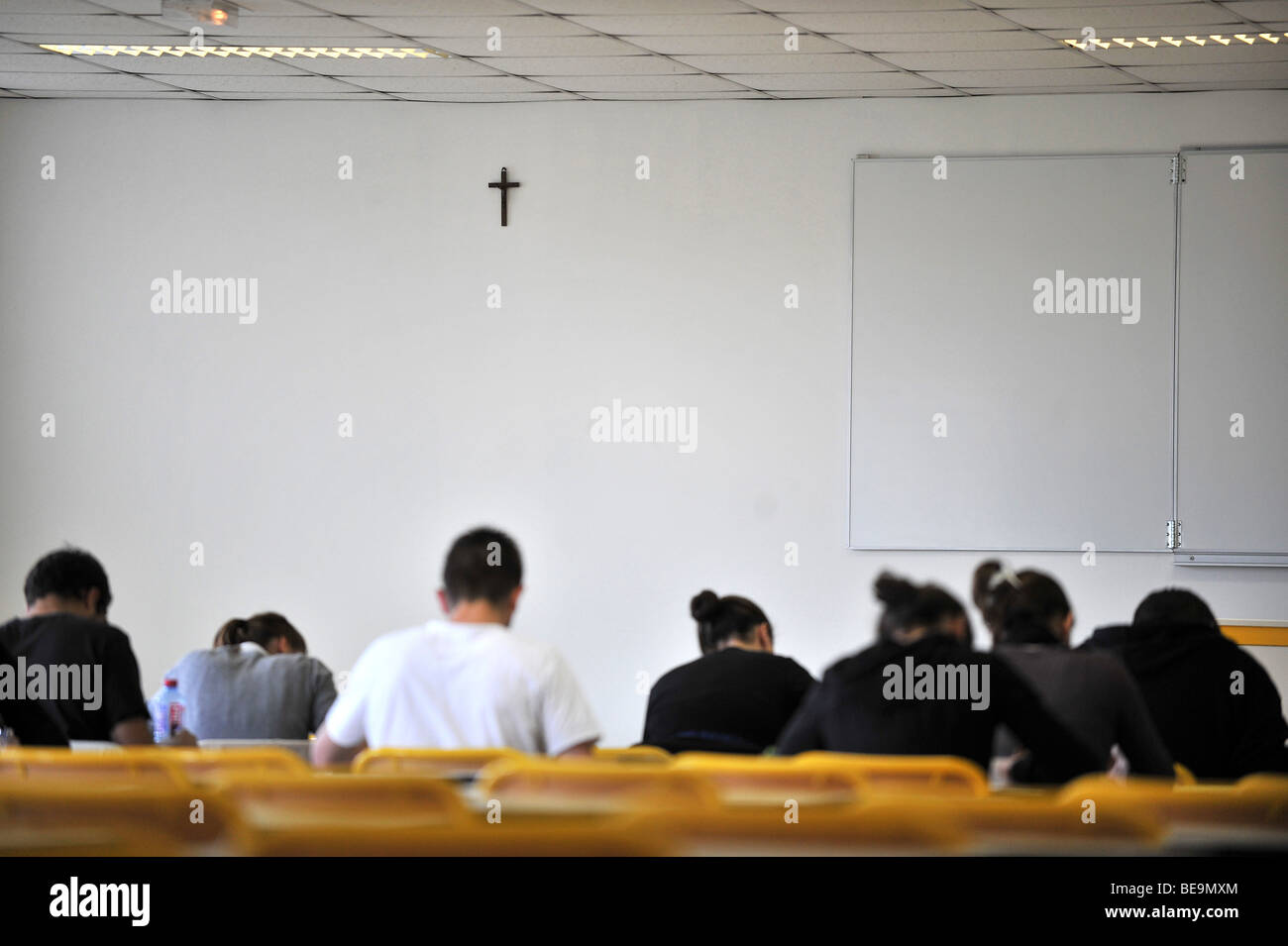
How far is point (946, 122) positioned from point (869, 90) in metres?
0.42

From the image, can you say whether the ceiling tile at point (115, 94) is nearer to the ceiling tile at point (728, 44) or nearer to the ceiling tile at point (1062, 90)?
the ceiling tile at point (728, 44)

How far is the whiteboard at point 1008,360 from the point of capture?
657 centimetres

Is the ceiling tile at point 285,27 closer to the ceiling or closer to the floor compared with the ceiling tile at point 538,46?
closer to the ceiling

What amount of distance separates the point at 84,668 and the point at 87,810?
143 centimetres

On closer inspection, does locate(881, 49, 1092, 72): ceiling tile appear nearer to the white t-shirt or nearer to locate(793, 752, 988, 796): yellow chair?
the white t-shirt

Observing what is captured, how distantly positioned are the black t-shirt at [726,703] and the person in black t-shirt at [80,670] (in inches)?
53.4

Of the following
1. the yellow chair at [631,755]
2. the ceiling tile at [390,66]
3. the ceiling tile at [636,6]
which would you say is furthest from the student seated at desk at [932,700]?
the ceiling tile at [390,66]

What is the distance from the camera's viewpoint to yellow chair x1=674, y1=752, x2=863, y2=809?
2100mm

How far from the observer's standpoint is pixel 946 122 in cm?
673

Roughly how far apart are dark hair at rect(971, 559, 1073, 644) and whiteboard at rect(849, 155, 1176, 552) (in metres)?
3.17

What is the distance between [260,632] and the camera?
475 centimetres

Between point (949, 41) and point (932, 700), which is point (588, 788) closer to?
point (932, 700)

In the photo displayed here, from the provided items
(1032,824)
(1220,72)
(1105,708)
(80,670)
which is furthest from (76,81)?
(1032,824)

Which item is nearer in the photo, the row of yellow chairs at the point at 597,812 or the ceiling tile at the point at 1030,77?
the row of yellow chairs at the point at 597,812
